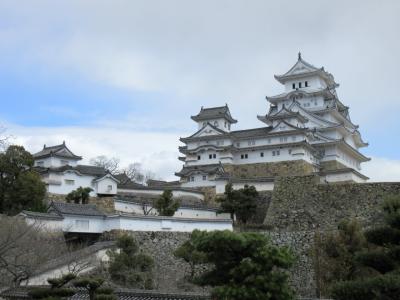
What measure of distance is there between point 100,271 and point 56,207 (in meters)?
4.33

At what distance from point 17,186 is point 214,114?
1854 centimetres

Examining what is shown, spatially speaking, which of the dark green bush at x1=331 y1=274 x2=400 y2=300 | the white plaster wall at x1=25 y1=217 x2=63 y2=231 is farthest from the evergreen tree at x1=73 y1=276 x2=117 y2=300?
the white plaster wall at x1=25 y1=217 x2=63 y2=231

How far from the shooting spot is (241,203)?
2608 cm

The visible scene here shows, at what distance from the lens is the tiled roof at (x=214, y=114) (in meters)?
38.1

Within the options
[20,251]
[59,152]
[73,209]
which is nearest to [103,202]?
[73,209]

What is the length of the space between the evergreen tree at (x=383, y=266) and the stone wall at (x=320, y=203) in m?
12.5

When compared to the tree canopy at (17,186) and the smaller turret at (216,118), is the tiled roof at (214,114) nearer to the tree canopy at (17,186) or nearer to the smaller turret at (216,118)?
the smaller turret at (216,118)

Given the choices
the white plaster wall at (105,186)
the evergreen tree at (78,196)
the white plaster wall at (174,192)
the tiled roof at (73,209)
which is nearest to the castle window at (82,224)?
the tiled roof at (73,209)

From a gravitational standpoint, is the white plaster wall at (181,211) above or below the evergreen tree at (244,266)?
above

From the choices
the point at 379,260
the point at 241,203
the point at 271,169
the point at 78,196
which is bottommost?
the point at 379,260

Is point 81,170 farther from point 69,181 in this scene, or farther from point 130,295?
point 130,295

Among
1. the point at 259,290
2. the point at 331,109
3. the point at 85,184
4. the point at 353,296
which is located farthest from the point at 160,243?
the point at 331,109

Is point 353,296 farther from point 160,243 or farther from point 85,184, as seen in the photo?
point 85,184

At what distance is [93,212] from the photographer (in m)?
22.1
